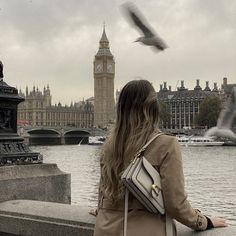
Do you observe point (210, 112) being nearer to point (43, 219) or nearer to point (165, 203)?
point (43, 219)

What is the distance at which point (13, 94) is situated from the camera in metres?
3.69

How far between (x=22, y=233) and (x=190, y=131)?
253 ft

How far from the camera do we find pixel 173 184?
1876mm

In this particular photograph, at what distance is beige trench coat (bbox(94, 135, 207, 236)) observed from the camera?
6.15 feet

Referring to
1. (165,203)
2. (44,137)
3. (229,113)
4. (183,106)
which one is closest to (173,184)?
(165,203)

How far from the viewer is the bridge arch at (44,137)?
8400cm

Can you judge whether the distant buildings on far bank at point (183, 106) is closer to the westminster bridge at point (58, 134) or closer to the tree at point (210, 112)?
the westminster bridge at point (58, 134)

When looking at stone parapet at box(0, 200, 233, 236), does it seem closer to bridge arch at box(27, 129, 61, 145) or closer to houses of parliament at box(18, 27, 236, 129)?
houses of parliament at box(18, 27, 236, 129)

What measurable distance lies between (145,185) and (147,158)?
0.11 meters

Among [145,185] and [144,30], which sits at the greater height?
[144,30]

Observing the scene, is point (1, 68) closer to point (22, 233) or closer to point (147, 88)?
point (22, 233)

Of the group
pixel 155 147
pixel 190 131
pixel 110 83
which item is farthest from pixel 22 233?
pixel 110 83

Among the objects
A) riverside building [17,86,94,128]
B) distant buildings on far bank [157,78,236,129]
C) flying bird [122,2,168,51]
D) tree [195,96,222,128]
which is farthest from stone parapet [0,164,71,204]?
riverside building [17,86,94,128]

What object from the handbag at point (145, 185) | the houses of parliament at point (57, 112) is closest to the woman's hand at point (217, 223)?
the handbag at point (145, 185)
